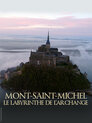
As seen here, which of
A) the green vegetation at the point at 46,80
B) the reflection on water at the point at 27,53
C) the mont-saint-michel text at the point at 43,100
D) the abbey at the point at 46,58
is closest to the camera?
the mont-saint-michel text at the point at 43,100

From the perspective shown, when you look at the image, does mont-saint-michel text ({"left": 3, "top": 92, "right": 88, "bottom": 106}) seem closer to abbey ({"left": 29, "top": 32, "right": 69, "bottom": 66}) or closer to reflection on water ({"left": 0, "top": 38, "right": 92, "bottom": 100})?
abbey ({"left": 29, "top": 32, "right": 69, "bottom": 66})

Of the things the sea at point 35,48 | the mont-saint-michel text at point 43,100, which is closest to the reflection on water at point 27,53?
the sea at point 35,48

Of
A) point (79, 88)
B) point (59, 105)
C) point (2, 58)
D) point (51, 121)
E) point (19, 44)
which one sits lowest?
point (51, 121)

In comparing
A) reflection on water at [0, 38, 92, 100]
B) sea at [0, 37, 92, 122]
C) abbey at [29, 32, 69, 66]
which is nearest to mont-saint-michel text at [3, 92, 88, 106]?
sea at [0, 37, 92, 122]

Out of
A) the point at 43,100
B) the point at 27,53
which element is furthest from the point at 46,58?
the point at 43,100

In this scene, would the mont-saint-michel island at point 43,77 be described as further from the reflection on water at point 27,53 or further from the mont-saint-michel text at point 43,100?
the mont-saint-michel text at point 43,100

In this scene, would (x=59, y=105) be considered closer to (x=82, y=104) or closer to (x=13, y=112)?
(x=82, y=104)

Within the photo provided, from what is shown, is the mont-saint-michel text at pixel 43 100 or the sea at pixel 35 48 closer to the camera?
the mont-saint-michel text at pixel 43 100

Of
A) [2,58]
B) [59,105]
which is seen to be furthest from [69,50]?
[59,105]
